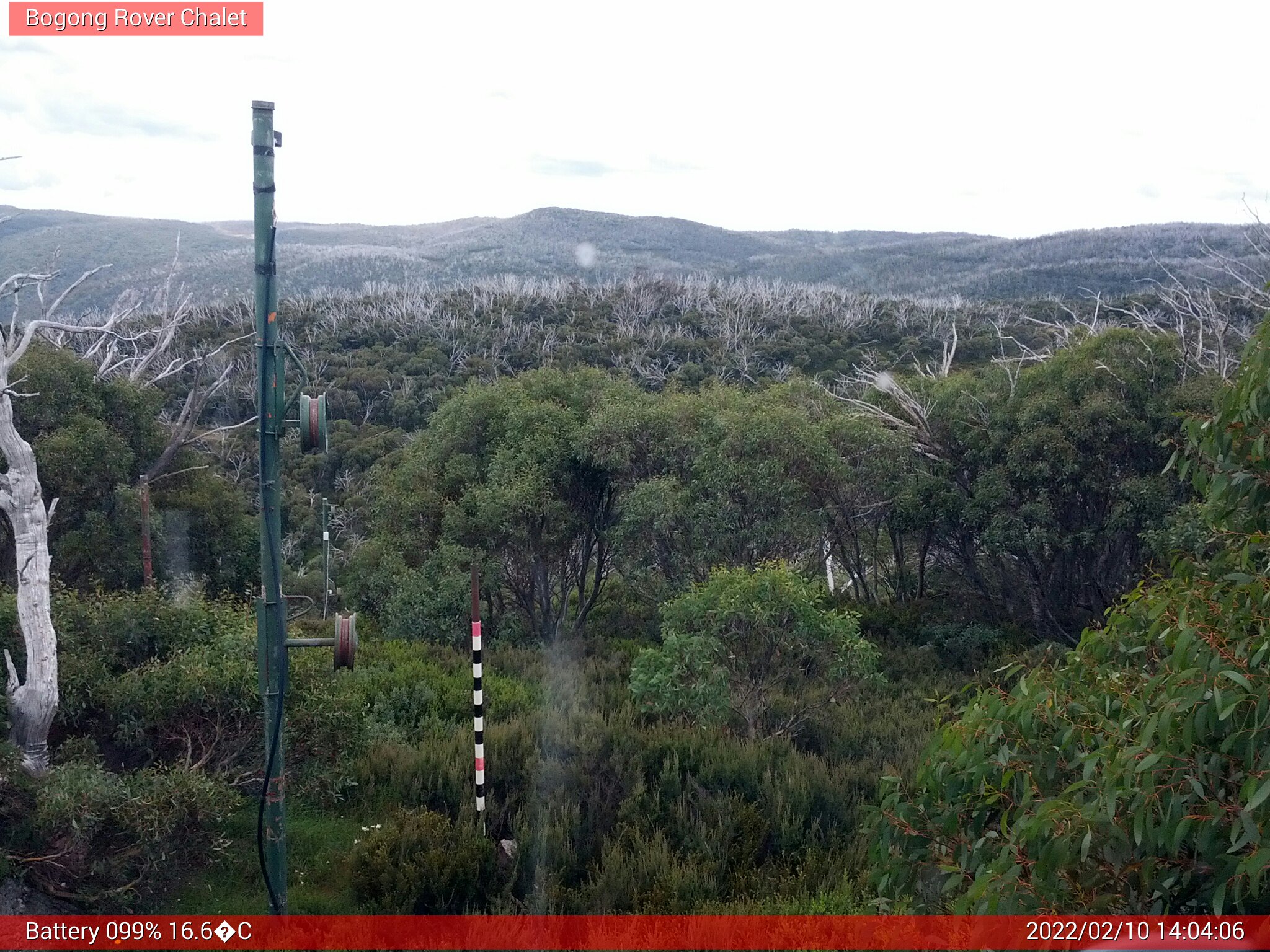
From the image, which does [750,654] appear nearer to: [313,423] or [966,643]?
[966,643]

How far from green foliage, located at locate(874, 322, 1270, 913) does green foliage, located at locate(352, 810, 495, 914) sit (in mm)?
3440

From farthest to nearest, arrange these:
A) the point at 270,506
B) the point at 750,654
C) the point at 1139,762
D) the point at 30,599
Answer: the point at 750,654
the point at 30,599
the point at 270,506
the point at 1139,762

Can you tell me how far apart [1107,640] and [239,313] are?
4384 cm

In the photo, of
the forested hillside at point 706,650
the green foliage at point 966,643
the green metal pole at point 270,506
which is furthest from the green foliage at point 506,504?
the green metal pole at point 270,506

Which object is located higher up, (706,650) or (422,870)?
(706,650)

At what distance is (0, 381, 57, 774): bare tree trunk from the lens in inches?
253

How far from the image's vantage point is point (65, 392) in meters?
13.9

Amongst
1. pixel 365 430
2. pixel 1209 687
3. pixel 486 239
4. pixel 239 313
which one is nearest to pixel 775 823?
pixel 1209 687

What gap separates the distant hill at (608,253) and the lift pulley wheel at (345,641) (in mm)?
40591

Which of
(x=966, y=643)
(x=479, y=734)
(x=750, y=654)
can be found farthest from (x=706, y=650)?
(x=966, y=643)

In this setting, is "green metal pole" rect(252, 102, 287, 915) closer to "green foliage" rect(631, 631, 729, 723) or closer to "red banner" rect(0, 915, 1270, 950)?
"red banner" rect(0, 915, 1270, 950)

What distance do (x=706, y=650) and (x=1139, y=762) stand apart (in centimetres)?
688

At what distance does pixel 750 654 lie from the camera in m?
9.95

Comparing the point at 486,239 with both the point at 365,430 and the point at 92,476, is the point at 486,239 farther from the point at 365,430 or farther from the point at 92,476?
the point at 92,476
